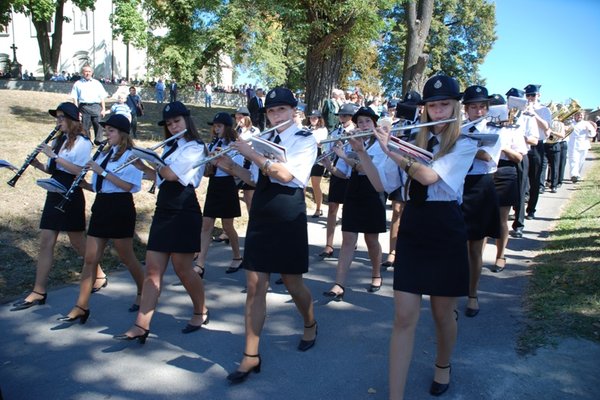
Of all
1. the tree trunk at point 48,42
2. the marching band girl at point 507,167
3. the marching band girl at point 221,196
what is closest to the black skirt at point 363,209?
the marching band girl at point 507,167

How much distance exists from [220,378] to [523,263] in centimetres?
490

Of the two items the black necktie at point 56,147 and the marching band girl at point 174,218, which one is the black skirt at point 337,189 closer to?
the marching band girl at point 174,218

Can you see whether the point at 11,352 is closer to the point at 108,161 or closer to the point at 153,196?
the point at 108,161

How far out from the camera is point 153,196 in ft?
30.6

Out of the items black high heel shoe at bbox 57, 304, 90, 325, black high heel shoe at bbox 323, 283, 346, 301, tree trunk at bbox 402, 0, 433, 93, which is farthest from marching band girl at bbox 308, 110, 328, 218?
tree trunk at bbox 402, 0, 433, 93

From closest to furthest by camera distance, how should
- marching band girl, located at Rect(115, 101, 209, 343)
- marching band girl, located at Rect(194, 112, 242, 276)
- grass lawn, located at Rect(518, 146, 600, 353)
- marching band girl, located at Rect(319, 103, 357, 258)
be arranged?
1. marching band girl, located at Rect(115, 101, 209, 343)
2. grass lawn, located at Rect(518, 146, 600, 353)
3. marching band girl, located at Rect(194, 112, 242, 276)
4. marching band girl, located at Rect(319, 103, 357, 258)

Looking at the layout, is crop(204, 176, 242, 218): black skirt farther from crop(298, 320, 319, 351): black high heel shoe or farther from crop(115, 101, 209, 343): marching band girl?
crop(298, 320, 319, 351): black high heel shoe

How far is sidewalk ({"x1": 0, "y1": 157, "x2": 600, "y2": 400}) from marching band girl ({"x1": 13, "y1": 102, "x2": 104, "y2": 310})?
0.85 ft

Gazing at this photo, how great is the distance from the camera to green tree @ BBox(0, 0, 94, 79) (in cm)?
Answer: 3148

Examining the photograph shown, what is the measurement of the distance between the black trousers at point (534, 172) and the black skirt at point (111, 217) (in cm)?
712

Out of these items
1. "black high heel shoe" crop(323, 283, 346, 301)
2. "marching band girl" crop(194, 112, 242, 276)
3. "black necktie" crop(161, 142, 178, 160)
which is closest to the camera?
"black necktie" crop(161, 142, 178, 160)

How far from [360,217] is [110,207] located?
105 inches

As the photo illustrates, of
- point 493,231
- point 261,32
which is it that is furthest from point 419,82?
point 493,231

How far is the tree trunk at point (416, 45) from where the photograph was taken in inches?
590
